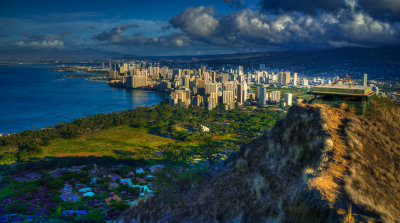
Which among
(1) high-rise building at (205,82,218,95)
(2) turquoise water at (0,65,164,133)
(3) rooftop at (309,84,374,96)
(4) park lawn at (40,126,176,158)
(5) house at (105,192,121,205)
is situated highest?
(3) rooftop at (309,84,374,96)

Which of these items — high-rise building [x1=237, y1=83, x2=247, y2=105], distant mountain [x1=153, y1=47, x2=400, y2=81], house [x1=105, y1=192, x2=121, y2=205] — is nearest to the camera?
house [x1=105, y1=192, x2=121, y2=205]

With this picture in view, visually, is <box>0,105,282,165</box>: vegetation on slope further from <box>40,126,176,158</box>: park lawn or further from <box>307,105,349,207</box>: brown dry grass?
<box>307,105,349,207</box>: brown dry grass

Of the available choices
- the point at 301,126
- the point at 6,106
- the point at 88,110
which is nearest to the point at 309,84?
→ the point at 88,110

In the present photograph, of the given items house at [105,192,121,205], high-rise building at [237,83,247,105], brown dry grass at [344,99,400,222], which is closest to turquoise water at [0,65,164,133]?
high-rise building at [237,83,247,105]

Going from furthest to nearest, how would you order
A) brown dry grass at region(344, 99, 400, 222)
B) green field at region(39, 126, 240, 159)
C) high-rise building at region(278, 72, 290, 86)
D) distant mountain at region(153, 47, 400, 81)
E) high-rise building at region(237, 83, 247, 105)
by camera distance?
1. high-rise building at region(278, 72, 290, 86)
2. distant mountain at region(153, 47, 400, 81)
3. high-rise building at region(237, 83, 247, 105)
4. green field at region(39, 126, 240, 159)
5. brown dry grass at region(344, 99, 400, 222)

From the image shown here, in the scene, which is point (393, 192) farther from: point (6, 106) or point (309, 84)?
point (309, 84)

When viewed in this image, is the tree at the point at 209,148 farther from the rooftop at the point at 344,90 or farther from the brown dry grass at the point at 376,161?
the brown dry grass at the point at 376,161

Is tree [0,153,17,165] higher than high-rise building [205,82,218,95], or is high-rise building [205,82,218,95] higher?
high-rise building [205,82,218,95]
